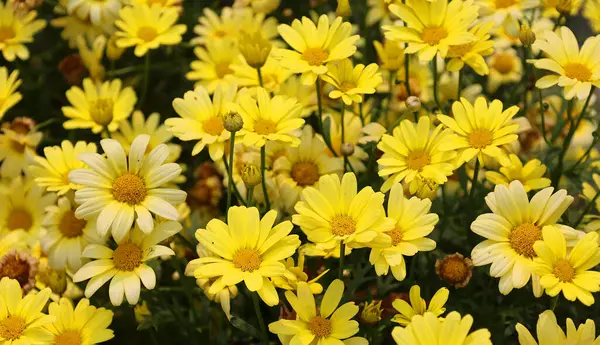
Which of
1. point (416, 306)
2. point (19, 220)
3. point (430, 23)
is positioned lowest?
point (19, 220)

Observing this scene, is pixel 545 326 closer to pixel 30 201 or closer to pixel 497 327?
pixel 497 327

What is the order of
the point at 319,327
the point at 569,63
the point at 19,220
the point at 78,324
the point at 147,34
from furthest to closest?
the point at 147,34 < the point at 19,220 < the point at 569,63 < the point at 78,324 < the point at 319,327

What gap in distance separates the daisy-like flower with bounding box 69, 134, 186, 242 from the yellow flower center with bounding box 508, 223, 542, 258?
58 cm

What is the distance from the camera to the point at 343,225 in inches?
48.0

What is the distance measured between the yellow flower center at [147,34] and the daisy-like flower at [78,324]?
81 cm

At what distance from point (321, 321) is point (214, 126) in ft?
1.57

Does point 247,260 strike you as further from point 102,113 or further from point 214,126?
point 102,113

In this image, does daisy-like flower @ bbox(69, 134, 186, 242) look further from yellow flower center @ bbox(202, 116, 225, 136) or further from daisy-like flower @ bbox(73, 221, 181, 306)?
yellow flower center @ bbox(202, 116, 225, 136)

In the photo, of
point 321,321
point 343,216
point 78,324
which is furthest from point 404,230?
point 78,324

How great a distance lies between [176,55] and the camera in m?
2.22

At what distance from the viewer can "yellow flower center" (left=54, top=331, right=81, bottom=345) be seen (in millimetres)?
1279

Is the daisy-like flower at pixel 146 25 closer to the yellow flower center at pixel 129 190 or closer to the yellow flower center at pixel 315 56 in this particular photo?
the yellow flower center at pixel 315 56

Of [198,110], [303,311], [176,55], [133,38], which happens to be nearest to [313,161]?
[198,110]

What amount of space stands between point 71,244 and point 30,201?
0.27 m
